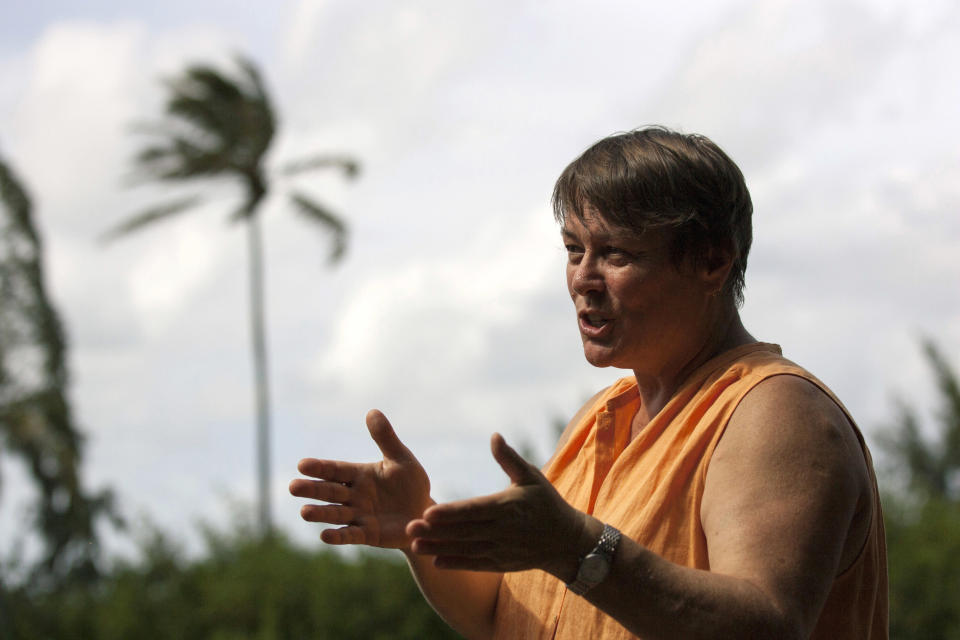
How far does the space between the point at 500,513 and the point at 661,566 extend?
0.31m

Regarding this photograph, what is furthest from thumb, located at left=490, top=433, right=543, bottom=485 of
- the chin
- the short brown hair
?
the short brown hair

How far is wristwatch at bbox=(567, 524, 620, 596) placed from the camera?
199 centimetres

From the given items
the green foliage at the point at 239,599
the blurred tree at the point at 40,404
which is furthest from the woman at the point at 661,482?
the blurred tree at the point at 40,404

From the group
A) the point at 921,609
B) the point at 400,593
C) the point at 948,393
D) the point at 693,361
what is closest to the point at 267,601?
the point at 400,593

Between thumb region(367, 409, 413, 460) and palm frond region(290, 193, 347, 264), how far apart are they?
20595 mm

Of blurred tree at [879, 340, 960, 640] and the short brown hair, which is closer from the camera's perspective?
the short brown hair

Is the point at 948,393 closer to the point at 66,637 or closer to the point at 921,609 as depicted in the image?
the point at 921,609

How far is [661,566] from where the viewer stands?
79.3 inches

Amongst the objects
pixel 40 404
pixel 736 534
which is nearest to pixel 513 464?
pixel 736 534

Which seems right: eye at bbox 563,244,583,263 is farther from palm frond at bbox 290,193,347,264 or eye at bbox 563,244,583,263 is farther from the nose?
palm frond at bbox 290,193,347,264

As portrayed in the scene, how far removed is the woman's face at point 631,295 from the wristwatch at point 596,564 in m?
0.58

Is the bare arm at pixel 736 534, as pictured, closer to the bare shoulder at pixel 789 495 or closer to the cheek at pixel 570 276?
the bare shoulder at pixel 789 495

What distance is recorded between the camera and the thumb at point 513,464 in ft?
6.34

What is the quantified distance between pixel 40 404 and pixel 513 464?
18.7 metres
